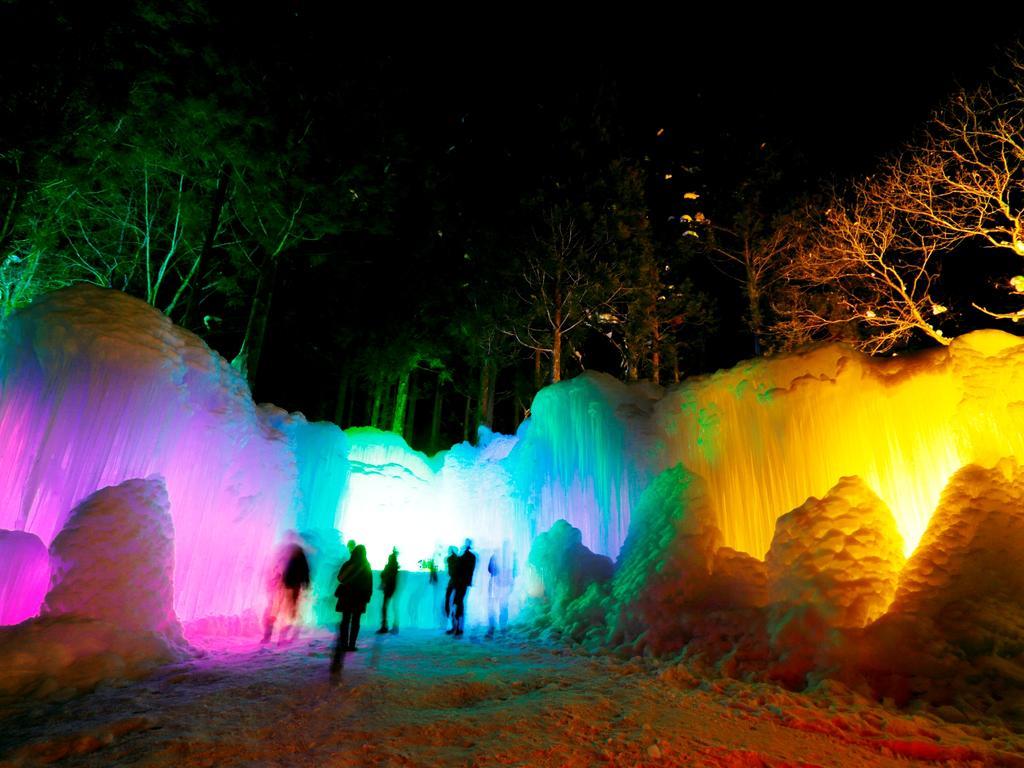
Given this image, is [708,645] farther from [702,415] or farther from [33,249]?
[33,249]

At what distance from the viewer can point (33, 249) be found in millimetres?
13906

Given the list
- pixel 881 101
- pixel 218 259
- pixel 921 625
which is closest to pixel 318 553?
pixel 921 625

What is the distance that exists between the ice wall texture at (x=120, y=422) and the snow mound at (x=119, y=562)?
2.75 feet

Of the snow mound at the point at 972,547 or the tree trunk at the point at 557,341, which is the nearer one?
the snow mound at the point at 972,547

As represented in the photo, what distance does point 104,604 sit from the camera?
5.82 meters

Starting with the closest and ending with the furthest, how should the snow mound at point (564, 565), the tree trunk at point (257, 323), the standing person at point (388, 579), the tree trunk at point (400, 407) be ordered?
the standing person at point (388, 579) < the snow mound at point (564, 565) < the tree trunk at point (257, 323) < the tree trunk at point (400, 407)

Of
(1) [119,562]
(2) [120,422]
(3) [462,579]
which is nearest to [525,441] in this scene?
(3) [462,579]

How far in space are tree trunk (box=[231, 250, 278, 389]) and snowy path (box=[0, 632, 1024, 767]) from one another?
9348 millimetres

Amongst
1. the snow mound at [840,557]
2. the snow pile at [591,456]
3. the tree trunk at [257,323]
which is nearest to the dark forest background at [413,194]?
the tree trunk at [257,323]

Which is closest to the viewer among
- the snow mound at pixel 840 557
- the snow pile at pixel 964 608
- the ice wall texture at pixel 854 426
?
the snow pile at pixel 964 608

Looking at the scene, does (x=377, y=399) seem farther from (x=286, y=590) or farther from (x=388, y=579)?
(x=286, y=590)

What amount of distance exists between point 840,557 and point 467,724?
4709 millimetres

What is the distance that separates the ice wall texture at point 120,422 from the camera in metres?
6.84

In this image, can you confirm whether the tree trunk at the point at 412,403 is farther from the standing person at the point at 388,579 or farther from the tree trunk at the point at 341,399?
the standing person at the point at 388,579
